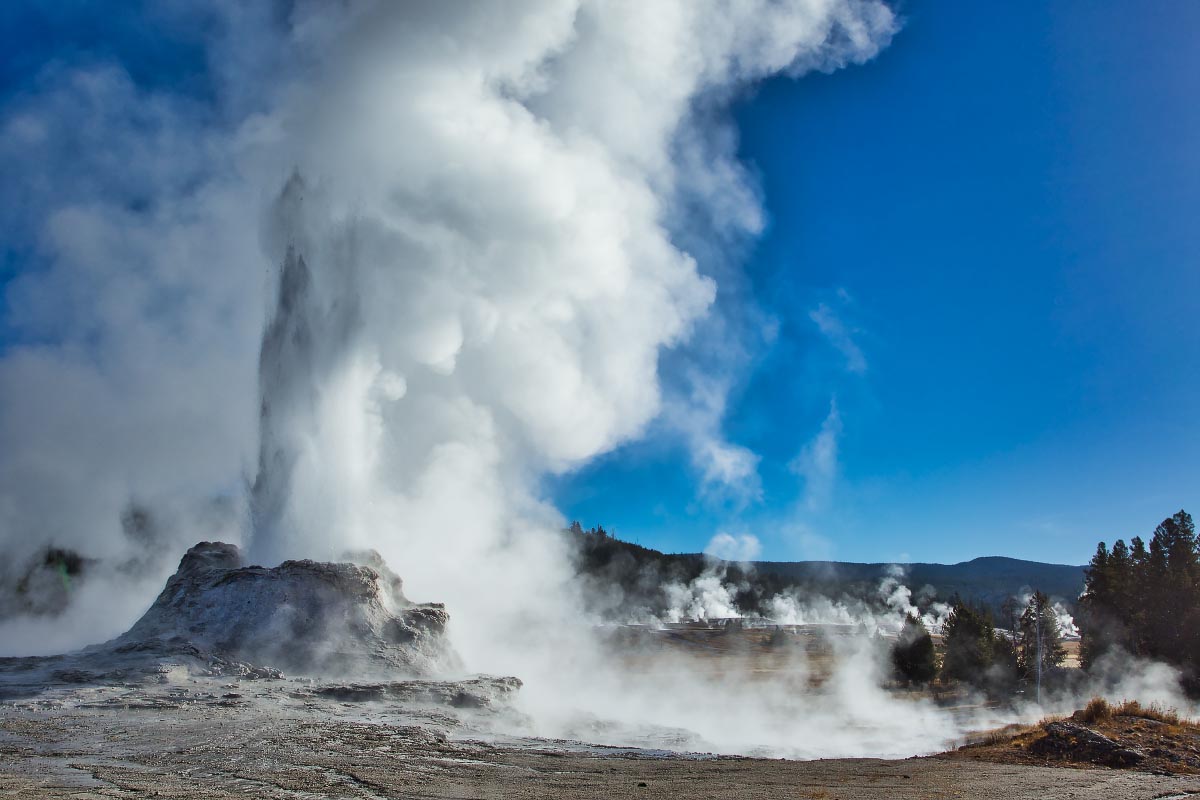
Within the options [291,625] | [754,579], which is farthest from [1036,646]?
[754,579]

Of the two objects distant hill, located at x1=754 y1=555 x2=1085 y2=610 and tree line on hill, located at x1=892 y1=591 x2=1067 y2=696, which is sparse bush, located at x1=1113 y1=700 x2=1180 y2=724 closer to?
tree line on hill, located at x1=892 y1=591 x2=1067 y2=696

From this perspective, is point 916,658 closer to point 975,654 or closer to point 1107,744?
point 975,654

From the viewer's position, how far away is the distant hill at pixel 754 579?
106375 millimetres

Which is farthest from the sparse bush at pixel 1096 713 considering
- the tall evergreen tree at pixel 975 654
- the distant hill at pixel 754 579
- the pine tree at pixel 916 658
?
the distant hill at pixel 754 579

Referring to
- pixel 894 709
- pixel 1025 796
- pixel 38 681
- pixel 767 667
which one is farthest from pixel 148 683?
pixel 767 667

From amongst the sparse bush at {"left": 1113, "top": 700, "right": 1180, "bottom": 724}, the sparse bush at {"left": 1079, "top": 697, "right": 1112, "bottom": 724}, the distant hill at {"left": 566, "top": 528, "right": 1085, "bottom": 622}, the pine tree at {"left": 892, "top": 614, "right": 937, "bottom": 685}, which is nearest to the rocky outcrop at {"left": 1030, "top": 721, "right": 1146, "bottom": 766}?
the sparse bush at {"left": 1079, "top": 697, "right": 1112, "bottom": 724}

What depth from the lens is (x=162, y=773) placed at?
1180 centimetres

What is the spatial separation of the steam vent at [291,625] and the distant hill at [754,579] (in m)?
69.6

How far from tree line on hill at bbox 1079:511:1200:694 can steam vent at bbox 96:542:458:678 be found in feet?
107

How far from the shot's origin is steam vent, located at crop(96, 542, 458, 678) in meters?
23.5

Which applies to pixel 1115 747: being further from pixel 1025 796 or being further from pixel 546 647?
pixel 546 647

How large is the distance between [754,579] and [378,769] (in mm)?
117844

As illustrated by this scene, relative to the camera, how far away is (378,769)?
13.1m

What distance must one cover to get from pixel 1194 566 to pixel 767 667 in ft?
84.1
